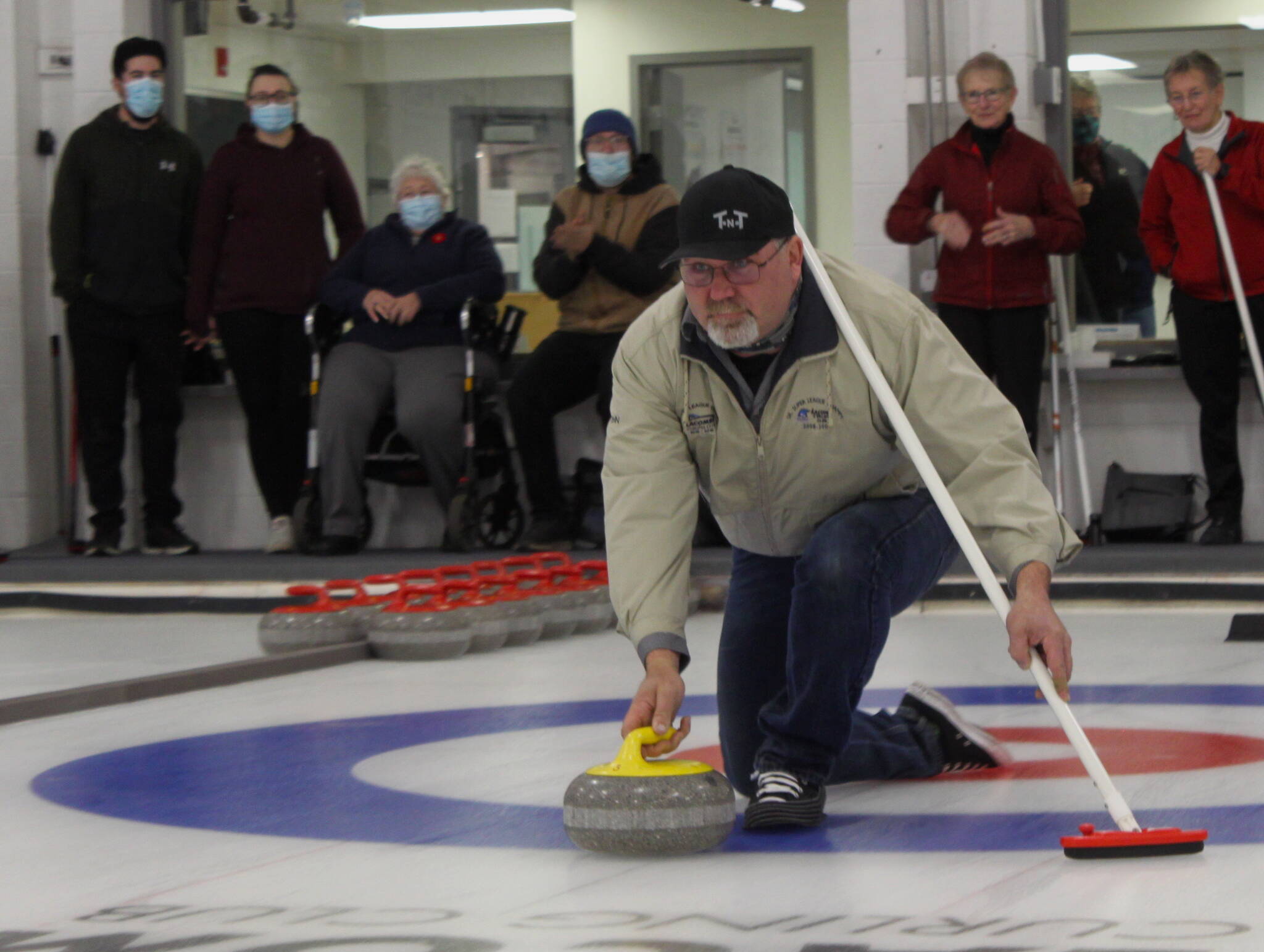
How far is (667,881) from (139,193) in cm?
532

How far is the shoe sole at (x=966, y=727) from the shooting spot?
116 inches

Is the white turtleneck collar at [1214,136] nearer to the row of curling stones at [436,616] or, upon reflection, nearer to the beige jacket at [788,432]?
the row of curling stones at [436,616]

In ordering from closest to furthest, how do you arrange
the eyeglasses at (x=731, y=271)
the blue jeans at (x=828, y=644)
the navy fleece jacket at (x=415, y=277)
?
the eyeglasses at (x=731, y=271), the blue jeans at (x=828, y=644), the navy fleece jacket at (x=415, y=277)

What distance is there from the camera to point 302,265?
273 inches

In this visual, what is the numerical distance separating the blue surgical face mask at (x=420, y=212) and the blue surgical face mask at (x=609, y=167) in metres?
0.60

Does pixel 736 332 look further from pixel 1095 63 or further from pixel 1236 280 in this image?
pixel 1095 63

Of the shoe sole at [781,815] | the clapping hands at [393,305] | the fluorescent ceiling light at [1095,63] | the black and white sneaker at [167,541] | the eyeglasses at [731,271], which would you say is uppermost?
the fluorescent ceiling light at [1095,63]

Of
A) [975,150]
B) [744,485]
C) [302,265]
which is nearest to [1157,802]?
[744,485]

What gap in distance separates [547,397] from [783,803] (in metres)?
4.41

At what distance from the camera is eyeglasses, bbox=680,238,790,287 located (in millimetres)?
2447

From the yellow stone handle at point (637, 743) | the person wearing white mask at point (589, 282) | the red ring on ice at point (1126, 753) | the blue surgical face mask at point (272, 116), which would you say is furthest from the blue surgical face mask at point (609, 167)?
the yellow stone handle at point (637, 743)

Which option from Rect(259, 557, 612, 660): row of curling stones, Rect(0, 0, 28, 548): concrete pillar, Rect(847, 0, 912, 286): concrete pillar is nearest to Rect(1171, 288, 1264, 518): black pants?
Rect(847, 0, 912, 286): concrete pillar

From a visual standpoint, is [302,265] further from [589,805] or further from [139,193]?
[589,805]

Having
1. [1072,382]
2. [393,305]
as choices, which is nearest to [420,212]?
[393,305]
